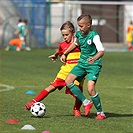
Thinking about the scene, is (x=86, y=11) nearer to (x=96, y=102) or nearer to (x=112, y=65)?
(x=112, y=65)

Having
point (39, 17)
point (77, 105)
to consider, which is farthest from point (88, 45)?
point (39, 17)

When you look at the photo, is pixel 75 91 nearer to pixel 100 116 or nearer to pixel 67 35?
pixel 100 116

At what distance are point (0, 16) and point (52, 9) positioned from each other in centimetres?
343

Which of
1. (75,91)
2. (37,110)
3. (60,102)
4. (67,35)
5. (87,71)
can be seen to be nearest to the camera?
(37,110)

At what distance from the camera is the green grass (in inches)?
341

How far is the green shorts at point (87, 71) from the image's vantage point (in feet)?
31.4

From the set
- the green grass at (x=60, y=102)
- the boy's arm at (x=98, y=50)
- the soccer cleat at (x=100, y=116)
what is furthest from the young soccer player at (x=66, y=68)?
the boy's arm at (x=98, y=50)

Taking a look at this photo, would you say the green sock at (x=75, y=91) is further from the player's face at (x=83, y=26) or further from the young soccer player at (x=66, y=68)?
the player's face at (x=83, y=26)

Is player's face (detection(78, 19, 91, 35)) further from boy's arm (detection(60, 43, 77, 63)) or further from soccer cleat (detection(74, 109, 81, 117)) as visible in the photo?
soccer cleat (detection(74, 109, 81, 117))

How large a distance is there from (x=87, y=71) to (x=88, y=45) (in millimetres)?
410

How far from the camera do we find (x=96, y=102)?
9.60 metres

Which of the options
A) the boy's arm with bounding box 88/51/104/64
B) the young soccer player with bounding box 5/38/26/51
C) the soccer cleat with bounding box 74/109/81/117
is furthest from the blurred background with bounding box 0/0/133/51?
the boy's arm with bounding box 88/51/104/64

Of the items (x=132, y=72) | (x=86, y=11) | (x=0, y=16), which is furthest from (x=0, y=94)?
(x=86, y=11)

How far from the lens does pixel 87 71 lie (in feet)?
31.7
